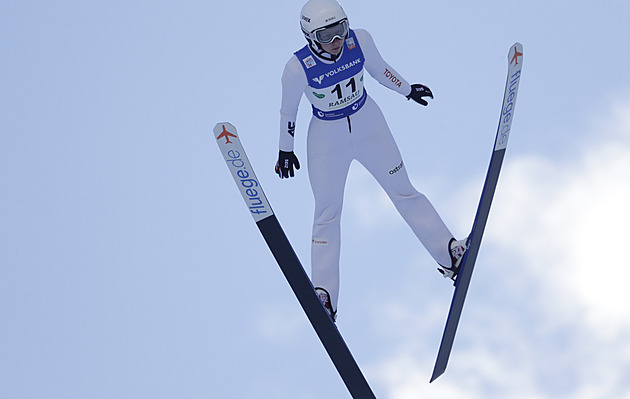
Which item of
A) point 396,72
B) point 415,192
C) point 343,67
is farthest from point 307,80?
point 415,192

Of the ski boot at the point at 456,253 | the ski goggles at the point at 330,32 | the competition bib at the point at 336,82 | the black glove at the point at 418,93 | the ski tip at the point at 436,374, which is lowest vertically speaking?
the ski tip at the point at 436,374

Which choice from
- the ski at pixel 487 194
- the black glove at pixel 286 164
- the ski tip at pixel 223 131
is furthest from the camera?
the ski at pixel 487 194

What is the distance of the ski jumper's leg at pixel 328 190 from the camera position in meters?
7.20

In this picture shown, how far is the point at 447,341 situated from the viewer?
7656mm

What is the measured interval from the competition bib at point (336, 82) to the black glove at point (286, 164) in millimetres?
381

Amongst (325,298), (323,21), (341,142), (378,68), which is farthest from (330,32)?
(325,298)

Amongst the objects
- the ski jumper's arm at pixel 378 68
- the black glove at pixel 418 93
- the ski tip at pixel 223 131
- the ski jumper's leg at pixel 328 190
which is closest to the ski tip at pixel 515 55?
the black glove at pixel 418 93

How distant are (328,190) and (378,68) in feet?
3.42

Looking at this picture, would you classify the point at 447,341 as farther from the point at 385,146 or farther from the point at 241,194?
the point at 241,194

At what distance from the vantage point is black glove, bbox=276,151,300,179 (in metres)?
7.14

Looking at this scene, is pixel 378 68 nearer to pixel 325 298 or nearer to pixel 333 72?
pixel 333 72

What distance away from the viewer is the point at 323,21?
21.7 ft

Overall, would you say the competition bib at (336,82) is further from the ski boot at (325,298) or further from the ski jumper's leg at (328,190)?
the ski boot at (325,298)

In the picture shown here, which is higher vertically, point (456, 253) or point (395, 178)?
point (395, 178)
